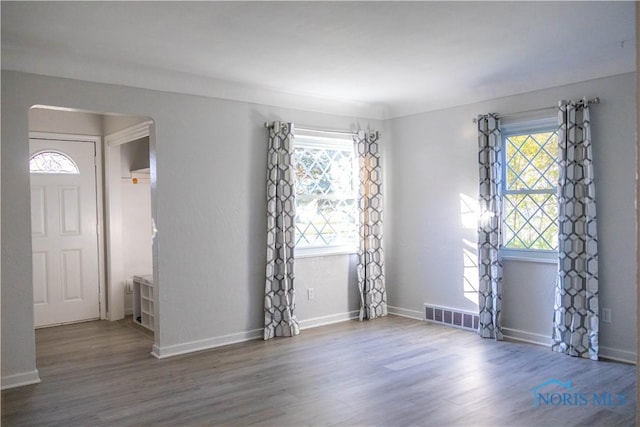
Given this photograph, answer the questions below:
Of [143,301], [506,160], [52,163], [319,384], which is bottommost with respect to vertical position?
[319,384]

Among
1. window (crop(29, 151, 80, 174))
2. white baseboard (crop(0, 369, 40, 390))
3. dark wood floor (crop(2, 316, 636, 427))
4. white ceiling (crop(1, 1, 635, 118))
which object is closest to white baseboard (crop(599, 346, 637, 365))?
dark wood floor (crop(2, 316, 636, 427))

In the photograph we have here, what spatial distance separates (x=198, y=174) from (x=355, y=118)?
82.9 inches

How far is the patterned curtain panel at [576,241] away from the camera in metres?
4.17

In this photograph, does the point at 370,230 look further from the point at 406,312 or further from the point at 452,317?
the point at 452,317

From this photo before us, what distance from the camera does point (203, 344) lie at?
4.64 meters

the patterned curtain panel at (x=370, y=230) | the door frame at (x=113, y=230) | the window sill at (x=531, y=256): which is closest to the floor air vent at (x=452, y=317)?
the patterned curtain panel at (x=370, y=230)

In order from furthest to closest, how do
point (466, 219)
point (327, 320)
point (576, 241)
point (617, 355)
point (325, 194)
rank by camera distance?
point (325, 194)
point (327, 320)
point (466, 219)
point (576, 241)
point (617, 355)

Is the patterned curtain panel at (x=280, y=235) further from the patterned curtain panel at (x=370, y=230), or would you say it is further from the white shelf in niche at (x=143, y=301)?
the white shelf in niche at (x=143, y=301)

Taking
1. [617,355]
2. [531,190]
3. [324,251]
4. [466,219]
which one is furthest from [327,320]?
[617,355]

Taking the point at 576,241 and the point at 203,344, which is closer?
the point at 576,241

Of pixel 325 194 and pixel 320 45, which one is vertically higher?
pixel 320 45

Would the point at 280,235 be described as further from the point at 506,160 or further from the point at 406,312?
the point at 506,160

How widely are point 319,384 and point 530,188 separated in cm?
277

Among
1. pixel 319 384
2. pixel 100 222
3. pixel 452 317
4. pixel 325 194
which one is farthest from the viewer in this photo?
pixel 100 222
